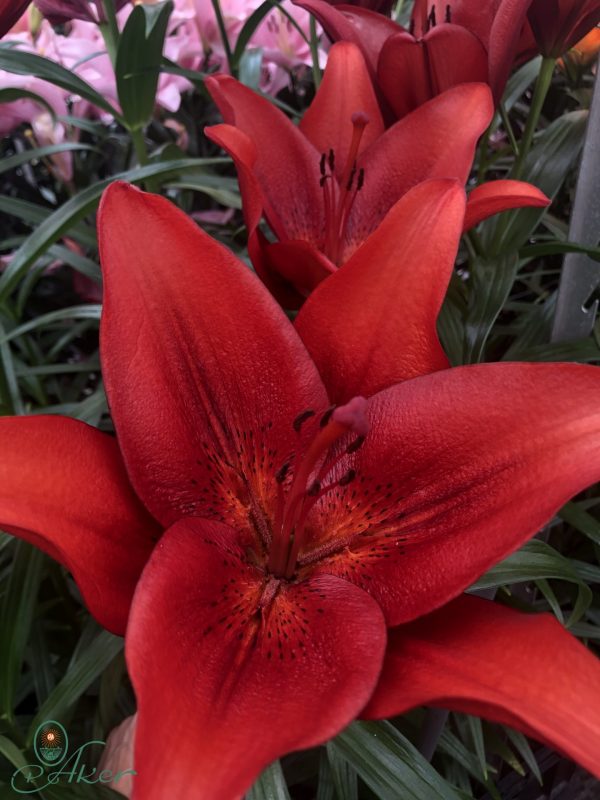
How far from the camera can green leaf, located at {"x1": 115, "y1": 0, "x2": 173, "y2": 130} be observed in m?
0.59

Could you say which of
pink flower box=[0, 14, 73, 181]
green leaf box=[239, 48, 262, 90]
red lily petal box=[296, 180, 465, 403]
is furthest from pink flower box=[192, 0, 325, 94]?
Answer: red lily petal box=[296, 180, 465, 403]

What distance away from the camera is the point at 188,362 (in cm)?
37

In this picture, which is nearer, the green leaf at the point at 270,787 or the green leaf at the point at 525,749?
the green leaf at the point at 270,787

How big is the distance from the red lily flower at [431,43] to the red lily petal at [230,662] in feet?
1.06

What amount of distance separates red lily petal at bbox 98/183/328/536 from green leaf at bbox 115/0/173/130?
31cm

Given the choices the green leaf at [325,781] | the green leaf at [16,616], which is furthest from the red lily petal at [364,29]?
the green leaf at [325,781]

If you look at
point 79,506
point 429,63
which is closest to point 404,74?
point 429,63

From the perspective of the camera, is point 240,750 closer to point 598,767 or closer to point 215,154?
point 598,767

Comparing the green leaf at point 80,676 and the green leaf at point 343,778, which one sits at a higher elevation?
the green leaf at point 80,676

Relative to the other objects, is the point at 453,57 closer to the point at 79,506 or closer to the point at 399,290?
the point at 399,290

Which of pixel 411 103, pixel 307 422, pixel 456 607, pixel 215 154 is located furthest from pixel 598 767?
pixel 215 154

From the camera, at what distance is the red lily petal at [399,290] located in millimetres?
363

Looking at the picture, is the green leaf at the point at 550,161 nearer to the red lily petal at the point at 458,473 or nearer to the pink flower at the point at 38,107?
the red lily petal at the point at 458,473

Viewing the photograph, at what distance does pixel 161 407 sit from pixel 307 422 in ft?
0.25
